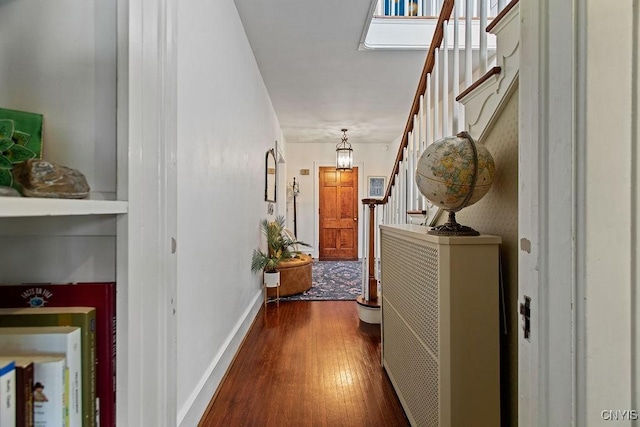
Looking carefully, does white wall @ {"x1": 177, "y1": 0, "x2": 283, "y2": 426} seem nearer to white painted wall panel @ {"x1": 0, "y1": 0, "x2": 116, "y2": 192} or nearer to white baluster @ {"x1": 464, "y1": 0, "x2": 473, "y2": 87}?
white painted wall panel @ {"x1": 0, "y1": 0, "x2": 116, "y2": 192}

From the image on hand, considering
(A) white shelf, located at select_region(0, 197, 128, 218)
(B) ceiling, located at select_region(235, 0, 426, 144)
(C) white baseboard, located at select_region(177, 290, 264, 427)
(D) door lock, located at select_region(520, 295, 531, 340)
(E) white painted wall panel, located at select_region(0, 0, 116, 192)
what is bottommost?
(C) white baseboard, located at select_region(177, 290, 264, 427)

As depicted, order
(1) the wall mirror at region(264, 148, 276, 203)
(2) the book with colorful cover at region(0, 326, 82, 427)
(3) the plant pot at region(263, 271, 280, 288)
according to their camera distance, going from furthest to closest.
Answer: (1) the wall mirror at region(264, 148, 276, 203) < (3) the plant pot at region(263, 271, 280, 288) < (2) the book with colorful cover at region(0, 326, 82, 427)

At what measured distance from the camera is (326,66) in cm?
335

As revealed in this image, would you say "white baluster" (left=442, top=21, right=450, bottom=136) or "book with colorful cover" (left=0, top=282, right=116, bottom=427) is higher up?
"white baluster" (left=442, top=21, right=450, bottom=136)

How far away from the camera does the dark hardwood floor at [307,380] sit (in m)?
1.69

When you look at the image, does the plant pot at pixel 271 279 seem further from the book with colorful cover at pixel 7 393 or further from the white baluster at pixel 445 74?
the book with colorful cover at pixel 7 393

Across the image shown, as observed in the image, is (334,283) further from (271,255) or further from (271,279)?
(271,279)

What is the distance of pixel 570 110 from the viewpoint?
0.50 metres

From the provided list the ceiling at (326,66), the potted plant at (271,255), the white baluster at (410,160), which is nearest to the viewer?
the white baluster at (410,160)

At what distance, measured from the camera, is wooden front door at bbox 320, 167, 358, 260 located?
7.20 metres

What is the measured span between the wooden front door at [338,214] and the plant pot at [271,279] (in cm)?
363

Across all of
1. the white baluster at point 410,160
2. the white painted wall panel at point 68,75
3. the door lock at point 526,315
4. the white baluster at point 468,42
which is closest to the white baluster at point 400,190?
the white baluster at point 410,160

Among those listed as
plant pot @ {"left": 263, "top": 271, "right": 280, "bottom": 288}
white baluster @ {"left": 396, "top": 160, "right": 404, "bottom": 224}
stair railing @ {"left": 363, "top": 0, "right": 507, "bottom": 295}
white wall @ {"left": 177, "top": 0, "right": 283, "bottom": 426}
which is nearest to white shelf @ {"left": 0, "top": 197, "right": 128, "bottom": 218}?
white wall @ {"left": 177, "top": 0, "right": 283, "bottom": 426}

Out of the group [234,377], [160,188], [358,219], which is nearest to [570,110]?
[160,188]
